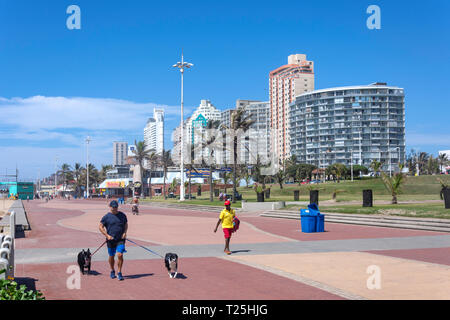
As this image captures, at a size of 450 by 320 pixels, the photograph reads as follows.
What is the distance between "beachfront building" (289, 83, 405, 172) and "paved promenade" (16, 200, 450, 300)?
150 m

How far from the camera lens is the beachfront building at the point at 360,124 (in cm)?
16188

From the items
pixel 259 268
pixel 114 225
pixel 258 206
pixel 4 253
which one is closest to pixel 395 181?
pixel 258 206

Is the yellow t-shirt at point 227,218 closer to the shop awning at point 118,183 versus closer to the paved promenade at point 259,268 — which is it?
the paved promenade at point 259,268

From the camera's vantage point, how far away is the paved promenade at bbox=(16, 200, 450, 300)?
752 cm

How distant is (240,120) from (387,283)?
119 ft

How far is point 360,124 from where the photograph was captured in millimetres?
163500

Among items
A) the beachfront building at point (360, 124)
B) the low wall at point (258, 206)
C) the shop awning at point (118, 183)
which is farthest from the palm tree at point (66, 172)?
the low wall at point (258, 206)

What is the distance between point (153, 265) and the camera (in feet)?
34.6

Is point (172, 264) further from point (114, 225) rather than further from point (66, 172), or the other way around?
point (66, 172)

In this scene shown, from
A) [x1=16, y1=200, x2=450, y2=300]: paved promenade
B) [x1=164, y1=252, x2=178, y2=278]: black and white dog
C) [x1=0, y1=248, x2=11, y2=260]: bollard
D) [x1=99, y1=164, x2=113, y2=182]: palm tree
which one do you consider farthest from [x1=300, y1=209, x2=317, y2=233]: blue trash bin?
[x1=99, y1=164, x2=113, y2=182]: palm tree

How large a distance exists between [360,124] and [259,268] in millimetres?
162364

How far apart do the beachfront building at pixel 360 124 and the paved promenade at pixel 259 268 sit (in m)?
150
